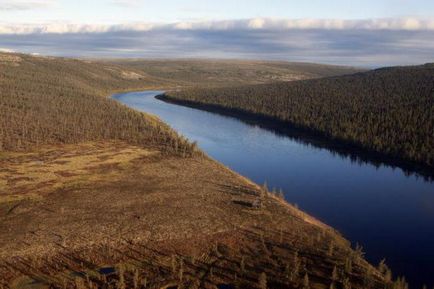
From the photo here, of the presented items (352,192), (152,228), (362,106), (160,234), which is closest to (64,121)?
(152,228)

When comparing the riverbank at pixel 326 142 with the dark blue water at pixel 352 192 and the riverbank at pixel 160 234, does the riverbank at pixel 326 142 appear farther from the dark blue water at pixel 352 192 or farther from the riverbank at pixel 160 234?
the riverbank at pixel 160 234

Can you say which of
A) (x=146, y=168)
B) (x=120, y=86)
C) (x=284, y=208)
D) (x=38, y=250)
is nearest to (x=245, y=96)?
(x=120, y=86)

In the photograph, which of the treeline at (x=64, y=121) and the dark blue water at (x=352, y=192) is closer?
the dark blue water at (x=352, y=192)

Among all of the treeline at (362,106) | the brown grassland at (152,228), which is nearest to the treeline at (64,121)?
the brown grassland at (152,228)

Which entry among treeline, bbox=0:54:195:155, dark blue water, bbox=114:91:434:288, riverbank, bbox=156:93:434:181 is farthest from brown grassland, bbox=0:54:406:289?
riverbank, bbox=156:93:434:181

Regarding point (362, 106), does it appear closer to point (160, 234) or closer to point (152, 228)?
point (152, 228)

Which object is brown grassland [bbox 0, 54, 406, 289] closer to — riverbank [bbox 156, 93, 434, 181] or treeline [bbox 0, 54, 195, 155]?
treeline [bbox 0, 54, 195, 155]

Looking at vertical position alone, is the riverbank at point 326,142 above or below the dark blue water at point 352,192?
above
